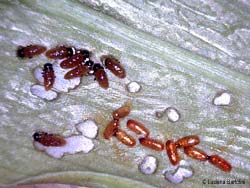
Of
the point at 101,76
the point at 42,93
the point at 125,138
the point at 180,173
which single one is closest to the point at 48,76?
the point at 42,93

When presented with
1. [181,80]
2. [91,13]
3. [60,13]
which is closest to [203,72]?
[181,80]

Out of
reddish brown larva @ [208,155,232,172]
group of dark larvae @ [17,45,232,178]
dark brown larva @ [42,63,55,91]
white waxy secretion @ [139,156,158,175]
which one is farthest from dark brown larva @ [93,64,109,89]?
reddish brown larva @ [208,155,232,172]

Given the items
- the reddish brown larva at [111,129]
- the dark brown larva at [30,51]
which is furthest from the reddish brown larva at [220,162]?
the dark brown larva at [30,51]

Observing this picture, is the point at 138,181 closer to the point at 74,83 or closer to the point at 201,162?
the point at 201,162

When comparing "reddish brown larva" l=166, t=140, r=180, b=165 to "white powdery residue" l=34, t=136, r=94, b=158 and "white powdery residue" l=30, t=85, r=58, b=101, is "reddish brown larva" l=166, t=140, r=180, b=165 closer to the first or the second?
"white powdery residue" l=34, t=136, r=94, b=158

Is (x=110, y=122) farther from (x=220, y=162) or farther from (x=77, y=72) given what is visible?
(x=220, y=162)
